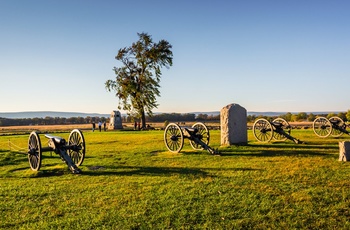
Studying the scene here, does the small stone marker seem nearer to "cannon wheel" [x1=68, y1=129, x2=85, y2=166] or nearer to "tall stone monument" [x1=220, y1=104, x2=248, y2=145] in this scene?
"tall stone monument" [x1=220, y1=104, x2=248, y2=145]

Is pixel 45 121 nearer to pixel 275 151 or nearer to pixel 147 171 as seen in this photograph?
pixel 275 151

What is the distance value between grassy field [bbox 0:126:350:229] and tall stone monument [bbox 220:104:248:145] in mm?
4045

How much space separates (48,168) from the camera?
12008 mm

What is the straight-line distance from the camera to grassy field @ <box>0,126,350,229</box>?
5.86m

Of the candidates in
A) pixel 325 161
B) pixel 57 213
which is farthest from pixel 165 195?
pixel 325 161

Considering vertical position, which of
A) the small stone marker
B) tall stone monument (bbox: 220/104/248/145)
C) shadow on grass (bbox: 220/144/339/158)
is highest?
tall stone monument (bbox: 220/104/248/145)

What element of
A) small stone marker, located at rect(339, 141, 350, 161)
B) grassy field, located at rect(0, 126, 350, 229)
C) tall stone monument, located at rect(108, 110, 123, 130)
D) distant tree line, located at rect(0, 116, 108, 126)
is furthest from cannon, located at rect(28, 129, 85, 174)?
distant tree line, located at rect(0, 116, 108, 126)

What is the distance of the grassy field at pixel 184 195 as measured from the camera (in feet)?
19.2

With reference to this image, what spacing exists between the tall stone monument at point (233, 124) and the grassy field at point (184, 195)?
13.3 feet

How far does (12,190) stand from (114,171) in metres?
3.36

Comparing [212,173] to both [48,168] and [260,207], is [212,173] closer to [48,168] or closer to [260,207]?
[260,207]

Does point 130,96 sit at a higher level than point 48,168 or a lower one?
higher

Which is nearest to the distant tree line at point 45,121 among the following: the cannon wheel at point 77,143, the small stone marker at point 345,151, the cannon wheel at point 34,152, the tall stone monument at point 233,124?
the tall stone monument at point 233,124

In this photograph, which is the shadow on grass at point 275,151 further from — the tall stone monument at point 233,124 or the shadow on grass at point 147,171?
the shadow on grass at point 147,171
